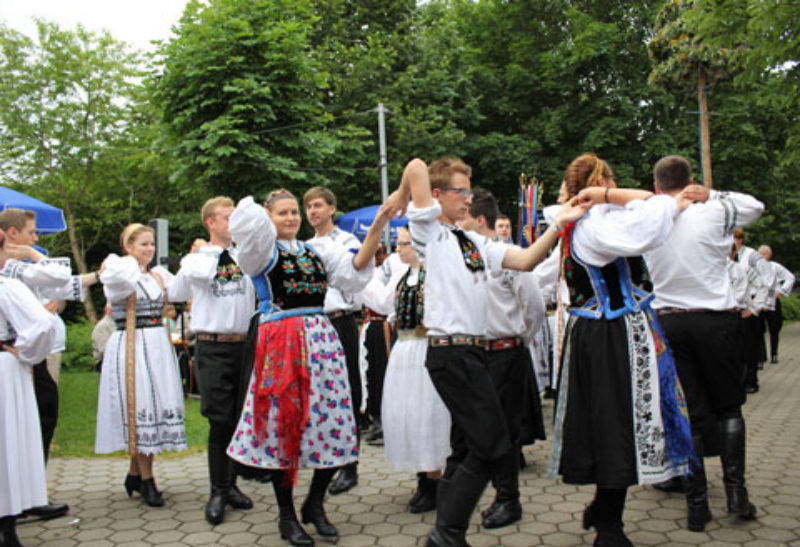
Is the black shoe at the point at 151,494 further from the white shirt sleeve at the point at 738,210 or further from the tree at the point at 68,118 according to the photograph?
the tree at the point at 68,118

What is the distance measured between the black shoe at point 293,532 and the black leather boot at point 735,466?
2416mm

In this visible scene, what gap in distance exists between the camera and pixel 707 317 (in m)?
4.07

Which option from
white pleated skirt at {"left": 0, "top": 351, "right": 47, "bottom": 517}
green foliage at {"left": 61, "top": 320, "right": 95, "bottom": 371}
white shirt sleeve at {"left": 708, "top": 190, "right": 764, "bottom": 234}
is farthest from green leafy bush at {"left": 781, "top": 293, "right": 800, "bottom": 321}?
white pleated skirt at {"left": 0, "top": 351, "right": 47, "bottom": 517}

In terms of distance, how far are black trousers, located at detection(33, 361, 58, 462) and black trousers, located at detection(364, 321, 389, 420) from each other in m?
2.70

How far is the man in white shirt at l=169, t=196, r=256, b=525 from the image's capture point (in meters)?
4.43

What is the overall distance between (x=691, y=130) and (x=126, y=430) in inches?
824

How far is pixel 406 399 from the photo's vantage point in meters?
4.17

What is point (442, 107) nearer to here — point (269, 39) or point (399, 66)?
point (399, 66)

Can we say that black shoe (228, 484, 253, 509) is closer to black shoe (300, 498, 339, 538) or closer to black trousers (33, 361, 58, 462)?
black shoe (300, 498, 339, 538)

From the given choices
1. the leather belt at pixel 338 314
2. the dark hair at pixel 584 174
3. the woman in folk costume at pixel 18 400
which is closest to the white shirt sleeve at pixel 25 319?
the woman in folk costume at pixel 18 400

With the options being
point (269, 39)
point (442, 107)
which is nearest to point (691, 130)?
point (442, 107)

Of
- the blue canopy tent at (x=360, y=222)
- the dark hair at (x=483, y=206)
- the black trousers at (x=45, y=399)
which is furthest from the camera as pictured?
the blue canopy tent at (x=360, y=222)

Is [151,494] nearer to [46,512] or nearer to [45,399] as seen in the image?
[46,512]

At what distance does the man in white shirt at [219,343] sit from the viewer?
174 inches
